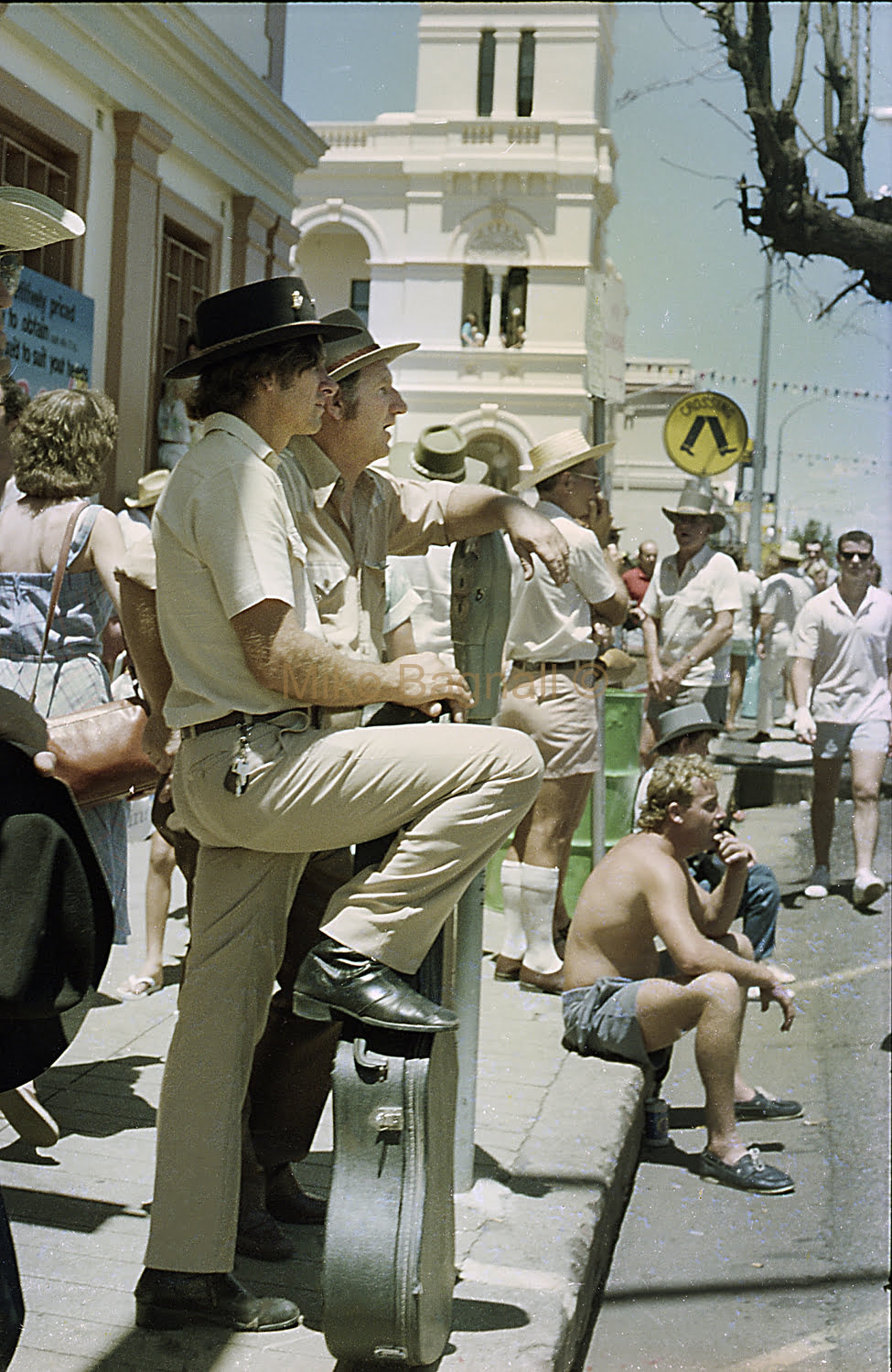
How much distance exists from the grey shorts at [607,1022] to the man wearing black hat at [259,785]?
1996 mm

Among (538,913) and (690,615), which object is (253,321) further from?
(690,615)

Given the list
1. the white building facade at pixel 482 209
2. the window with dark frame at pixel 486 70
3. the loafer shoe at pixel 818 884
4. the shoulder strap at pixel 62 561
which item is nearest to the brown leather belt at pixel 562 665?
the white building facade at pixel 482 209

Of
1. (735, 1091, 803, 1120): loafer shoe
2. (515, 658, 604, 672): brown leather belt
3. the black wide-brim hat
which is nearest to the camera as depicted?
the black wide-brim hat

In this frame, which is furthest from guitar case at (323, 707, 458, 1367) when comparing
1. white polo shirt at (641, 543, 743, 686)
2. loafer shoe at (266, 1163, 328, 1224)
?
white polo shirt at (641, 543, 743, 686)

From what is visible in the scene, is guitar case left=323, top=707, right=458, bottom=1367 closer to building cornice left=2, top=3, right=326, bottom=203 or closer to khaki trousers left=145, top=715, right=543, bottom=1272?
khaki trousers left=145, top=715, right=543, bottom=1272

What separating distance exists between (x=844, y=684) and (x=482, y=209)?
4.93 meters

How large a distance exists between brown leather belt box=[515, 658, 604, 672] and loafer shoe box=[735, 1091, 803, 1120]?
5.41ft

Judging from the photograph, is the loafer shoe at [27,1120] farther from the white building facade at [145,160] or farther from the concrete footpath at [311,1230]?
the white building facade at [145,160]

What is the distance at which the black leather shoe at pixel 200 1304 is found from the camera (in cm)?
266

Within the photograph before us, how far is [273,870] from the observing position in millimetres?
2691

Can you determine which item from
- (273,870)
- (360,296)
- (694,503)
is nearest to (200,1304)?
(273,870)

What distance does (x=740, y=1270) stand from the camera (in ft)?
12.9

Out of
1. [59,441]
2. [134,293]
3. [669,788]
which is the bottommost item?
[669,788]

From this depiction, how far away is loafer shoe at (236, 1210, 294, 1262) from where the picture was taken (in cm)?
301
